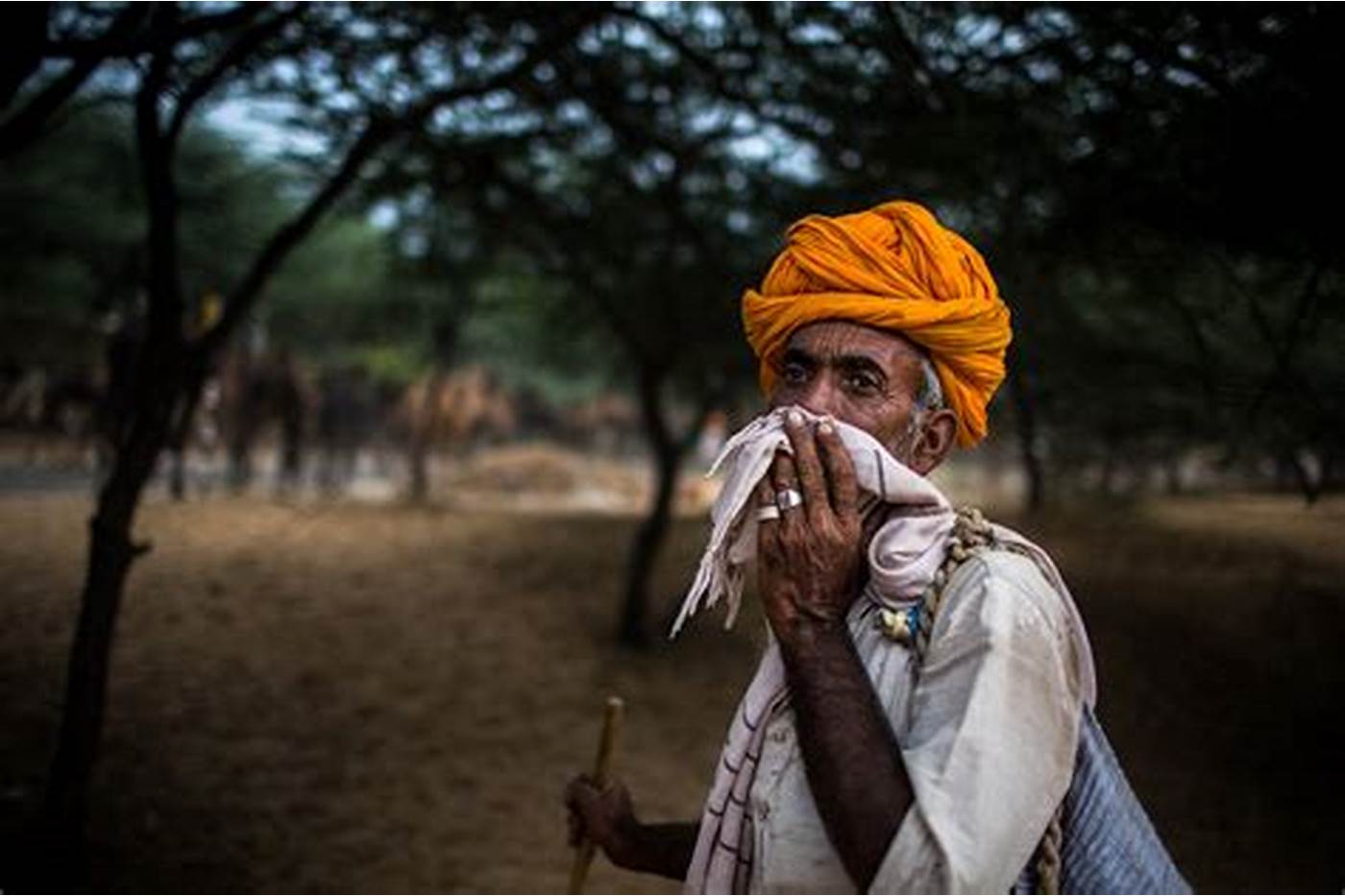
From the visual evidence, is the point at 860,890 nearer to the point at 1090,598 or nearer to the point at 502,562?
the point at 1090,598

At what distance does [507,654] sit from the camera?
9492 mm

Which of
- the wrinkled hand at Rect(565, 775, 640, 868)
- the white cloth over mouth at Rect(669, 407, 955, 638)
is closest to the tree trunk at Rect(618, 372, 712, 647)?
the wrinkled hand at Rect(565, 775, 640, 868)

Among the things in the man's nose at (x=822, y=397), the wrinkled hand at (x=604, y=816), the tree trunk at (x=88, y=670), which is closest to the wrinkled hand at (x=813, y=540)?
the man's nose at (x=822, y=397)

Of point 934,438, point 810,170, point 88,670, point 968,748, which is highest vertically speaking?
point 810,170

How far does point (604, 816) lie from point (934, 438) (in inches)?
45.8

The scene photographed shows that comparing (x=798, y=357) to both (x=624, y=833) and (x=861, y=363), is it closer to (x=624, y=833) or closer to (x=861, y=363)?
(x=861, y=363)

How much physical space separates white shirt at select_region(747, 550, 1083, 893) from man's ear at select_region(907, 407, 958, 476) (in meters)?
0.32

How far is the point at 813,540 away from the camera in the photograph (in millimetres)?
1573

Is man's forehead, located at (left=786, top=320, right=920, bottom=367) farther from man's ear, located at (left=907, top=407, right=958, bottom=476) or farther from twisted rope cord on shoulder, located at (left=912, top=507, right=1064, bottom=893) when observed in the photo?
twisted rope cord on shoulder, located at (left=912, top=507, right=1064, bottom=893)

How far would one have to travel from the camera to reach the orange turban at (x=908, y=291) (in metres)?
1.71

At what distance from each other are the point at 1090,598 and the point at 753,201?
3.81m

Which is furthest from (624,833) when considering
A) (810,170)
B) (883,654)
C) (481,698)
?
(481,698)

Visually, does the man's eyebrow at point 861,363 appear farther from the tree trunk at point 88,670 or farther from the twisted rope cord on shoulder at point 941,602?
the tree trunk at point 88,670

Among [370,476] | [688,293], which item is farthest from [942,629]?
[370,476]
